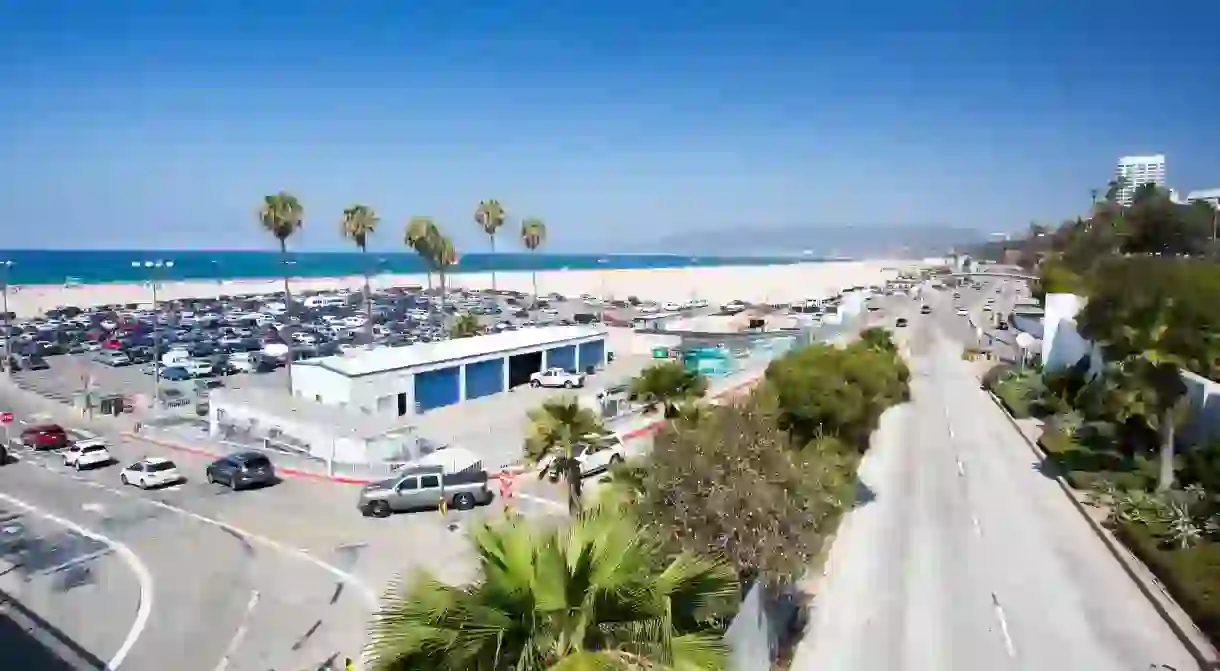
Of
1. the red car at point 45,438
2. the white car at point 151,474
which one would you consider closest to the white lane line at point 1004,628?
the white car at point 151,474

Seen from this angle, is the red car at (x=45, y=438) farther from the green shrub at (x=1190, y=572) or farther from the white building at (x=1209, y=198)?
the white building at (x=1209, y=198)

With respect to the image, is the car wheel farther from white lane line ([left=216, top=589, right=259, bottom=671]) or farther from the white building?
the white building

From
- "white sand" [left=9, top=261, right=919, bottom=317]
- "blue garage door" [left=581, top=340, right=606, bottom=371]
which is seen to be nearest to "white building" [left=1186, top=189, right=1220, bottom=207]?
"white sand" [left=9, top=261, right=919, bottom=317]

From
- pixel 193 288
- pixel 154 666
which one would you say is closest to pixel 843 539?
pixel 154 666

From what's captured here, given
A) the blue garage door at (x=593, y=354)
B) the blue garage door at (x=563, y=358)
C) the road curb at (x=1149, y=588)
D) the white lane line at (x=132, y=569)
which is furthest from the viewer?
the blue garage door at (x=593, y=354)

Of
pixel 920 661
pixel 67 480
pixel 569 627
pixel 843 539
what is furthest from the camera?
pixel 67 480

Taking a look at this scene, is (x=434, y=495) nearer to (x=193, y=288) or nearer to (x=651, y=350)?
(x=651, y=350)

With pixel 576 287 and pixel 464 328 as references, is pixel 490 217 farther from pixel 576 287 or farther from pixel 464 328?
pixel 576 287
